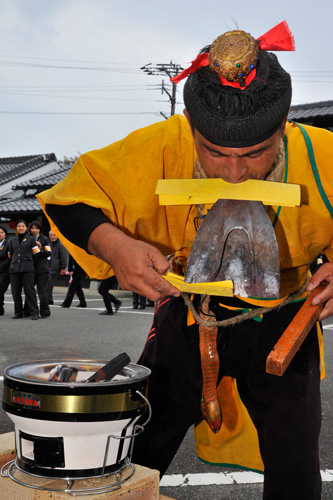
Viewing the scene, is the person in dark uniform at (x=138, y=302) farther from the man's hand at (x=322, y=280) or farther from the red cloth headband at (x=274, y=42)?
the red cloth headband at (x=274, y=42)

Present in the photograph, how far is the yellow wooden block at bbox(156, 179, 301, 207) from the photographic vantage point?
1.72 meters

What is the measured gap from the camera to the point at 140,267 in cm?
167

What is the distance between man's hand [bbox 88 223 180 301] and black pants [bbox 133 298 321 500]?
0.47m

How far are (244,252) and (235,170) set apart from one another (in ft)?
0.83

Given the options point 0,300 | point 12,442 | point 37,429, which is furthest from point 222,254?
point 0,300

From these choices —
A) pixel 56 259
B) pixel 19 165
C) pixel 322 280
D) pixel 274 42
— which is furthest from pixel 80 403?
pixel 19 165

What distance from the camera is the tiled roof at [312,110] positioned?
19623 millimetres

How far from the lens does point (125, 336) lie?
8016 millimetres

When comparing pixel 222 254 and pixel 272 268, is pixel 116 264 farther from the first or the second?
pixel 272 268

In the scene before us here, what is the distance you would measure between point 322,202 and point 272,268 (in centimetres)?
33

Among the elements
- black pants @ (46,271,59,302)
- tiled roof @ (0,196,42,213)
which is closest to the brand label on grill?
black pants @ (46,271,59,302)

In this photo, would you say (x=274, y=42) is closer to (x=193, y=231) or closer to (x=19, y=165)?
(x=193, y=231)

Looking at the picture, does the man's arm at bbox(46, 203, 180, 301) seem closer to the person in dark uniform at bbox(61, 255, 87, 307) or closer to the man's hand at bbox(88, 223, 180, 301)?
the man's hand at bbox(88, 223, 180, 301)

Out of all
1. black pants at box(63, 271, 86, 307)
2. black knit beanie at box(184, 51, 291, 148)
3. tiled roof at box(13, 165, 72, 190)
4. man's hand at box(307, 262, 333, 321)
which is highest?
tiled roof at box(13, 165, 72, 190)
